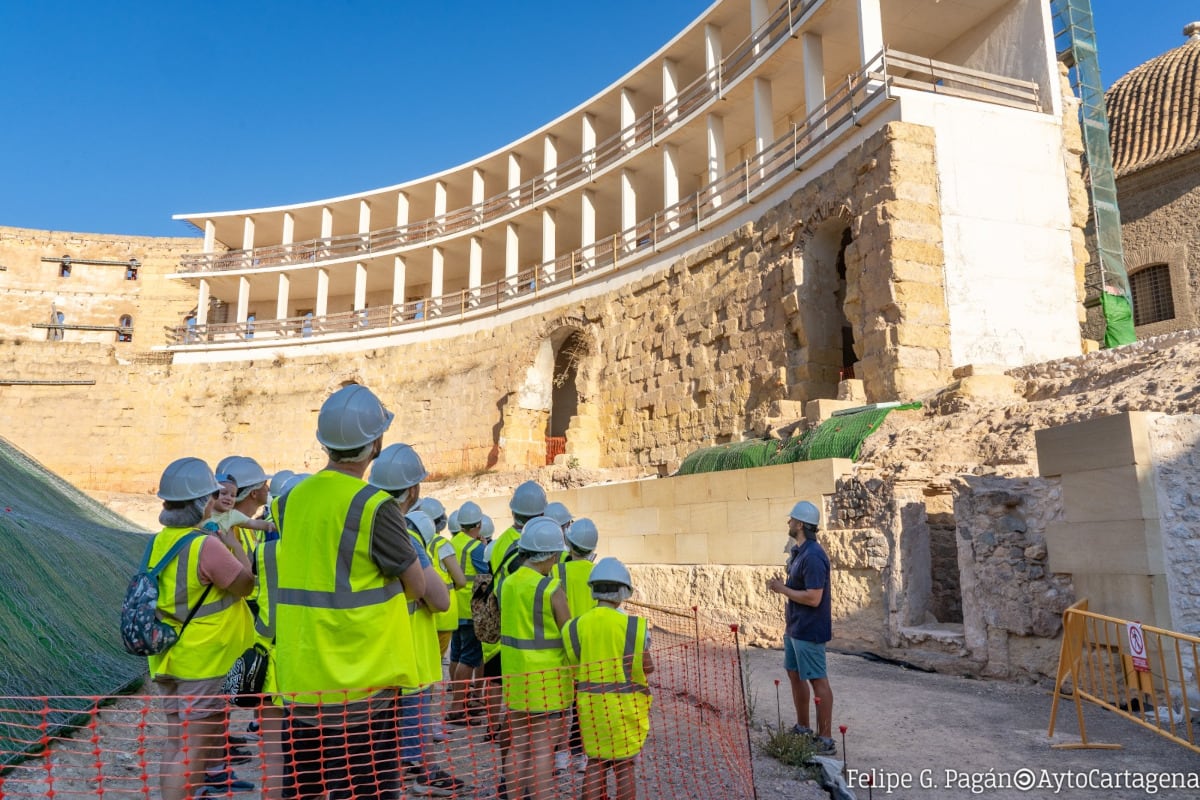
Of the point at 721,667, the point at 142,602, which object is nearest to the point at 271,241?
the point at 721,667

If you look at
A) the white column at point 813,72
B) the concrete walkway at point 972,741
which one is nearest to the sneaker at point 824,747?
the concrete walkway at point 972,741

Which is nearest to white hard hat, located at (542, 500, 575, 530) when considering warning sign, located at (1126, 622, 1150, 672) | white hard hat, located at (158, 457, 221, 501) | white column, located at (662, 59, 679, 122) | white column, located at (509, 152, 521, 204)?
white hard hat, located at (158, 457, 221, 501)

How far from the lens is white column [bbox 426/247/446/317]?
2714 cm

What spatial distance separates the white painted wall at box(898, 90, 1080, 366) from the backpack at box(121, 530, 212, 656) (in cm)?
1151

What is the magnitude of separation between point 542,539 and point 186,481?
5.35ft

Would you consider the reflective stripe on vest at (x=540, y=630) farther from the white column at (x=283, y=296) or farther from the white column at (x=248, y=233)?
the white column at (x=248, y=233)

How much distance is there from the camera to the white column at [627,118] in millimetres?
22953

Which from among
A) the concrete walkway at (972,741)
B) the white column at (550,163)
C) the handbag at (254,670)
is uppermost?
the white column at (550,163)

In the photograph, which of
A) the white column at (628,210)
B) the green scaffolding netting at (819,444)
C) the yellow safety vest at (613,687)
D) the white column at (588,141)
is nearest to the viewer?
the yellow safety vest at (613,687)

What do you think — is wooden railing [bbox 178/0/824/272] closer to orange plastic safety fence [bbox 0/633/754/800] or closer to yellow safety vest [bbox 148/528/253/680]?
orange plastic safety fence [bbox 0/633/754/800]

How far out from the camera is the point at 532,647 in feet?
13.0

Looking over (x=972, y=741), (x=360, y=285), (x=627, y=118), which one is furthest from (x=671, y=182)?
(x=972, y=741)

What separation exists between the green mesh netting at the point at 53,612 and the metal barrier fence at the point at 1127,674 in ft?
18.6

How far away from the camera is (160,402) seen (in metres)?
28.3
